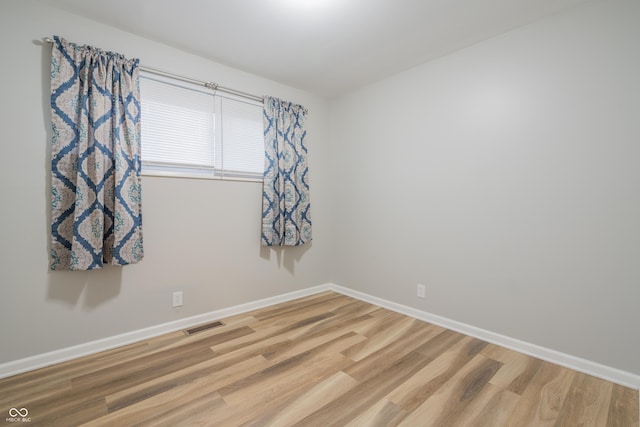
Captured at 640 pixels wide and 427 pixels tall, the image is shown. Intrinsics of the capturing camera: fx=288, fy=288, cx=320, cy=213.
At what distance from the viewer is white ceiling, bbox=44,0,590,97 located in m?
1.95

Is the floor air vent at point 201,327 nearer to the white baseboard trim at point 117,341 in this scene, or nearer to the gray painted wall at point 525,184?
the white baseboard trim at point 117,341

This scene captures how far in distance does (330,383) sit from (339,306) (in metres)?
1.37

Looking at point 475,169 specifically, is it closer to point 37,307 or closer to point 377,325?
point 377,325

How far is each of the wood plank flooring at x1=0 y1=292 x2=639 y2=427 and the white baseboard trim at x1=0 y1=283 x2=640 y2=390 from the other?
65 millimetres

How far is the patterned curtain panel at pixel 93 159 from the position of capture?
6.46 ft

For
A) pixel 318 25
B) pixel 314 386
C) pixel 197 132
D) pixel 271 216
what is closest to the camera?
pixel 314 386

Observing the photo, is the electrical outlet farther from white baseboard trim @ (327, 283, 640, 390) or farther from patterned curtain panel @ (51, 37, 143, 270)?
white baseboard trim @ (327, 283, 640, 390)

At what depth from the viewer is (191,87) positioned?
2.60 meters

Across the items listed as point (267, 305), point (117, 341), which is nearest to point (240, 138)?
point (267, 305)

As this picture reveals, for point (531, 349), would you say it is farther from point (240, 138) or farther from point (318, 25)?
point (240, 138)

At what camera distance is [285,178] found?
3.16m

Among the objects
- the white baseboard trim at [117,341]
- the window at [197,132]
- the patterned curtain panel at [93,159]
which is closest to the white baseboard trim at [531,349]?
the white baseboard trim at [117,341]

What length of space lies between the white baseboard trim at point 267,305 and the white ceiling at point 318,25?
7.85 feet

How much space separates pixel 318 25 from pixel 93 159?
191 cm
